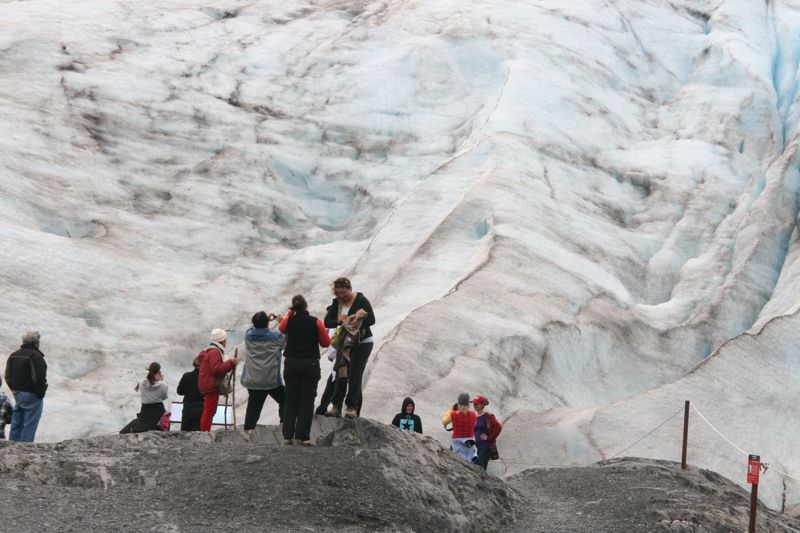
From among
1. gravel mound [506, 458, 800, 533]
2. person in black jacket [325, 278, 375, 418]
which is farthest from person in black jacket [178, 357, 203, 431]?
gravel mound [506, 458, 800, 533]

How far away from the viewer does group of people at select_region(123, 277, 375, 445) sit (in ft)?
44.0

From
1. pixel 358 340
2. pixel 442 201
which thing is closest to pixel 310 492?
pixel 358 340

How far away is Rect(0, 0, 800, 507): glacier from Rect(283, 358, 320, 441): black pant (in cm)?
684

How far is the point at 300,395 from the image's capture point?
1355 centimetres

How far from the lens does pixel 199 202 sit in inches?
1184

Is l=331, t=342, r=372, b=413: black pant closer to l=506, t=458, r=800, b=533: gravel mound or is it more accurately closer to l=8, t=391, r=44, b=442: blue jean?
l=506, t=458, r=800, b=533: gravel mound

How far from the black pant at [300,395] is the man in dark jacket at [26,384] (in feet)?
12.5

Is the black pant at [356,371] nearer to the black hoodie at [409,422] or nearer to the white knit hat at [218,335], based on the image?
the white knit hat at [218,335]

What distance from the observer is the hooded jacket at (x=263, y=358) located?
1406 cm

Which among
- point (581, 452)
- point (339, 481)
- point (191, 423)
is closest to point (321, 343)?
point (339, 481)

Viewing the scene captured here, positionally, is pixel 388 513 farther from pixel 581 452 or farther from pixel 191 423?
pixel 581 452

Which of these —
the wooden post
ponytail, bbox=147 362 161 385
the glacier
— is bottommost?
the wooden post

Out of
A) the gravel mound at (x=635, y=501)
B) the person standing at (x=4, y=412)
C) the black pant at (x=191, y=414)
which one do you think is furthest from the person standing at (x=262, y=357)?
the person standing at (x=4, y=412)

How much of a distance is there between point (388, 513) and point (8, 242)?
53.1 ft
